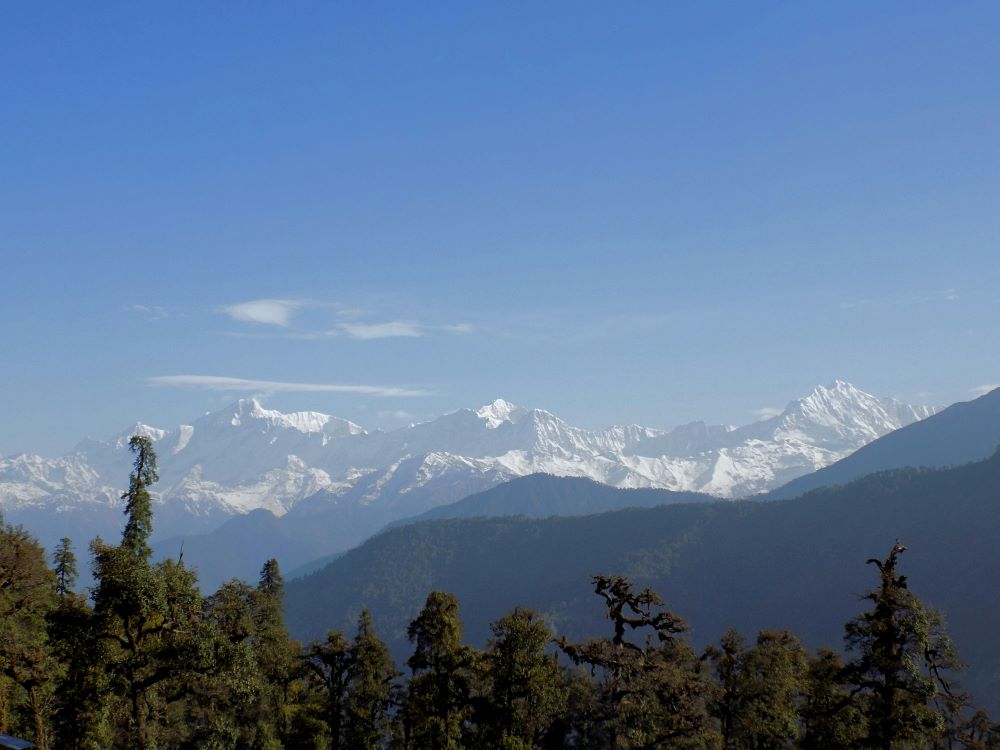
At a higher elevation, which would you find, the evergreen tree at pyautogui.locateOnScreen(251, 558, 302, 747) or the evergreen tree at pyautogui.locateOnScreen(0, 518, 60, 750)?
the evergreen tree at pyautogui.locateOnScreen(0, 518, 60, 750)

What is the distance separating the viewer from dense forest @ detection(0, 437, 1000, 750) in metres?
35.2

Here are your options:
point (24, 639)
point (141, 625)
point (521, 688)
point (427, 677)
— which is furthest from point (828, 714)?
point (24, 639)

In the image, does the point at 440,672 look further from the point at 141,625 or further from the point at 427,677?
the point at 141,625

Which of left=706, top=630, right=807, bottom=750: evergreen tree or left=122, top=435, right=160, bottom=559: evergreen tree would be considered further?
left=122, top=435, right=160, bottom=559: evergreen tree

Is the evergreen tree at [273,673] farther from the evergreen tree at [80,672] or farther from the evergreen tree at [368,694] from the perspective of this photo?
the evergreen tree at [80,672]

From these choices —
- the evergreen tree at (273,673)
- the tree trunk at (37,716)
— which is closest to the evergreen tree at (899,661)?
the tree trunk at (37,716)

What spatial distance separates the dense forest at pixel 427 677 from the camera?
3525 centimetres

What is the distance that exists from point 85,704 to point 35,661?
8.90 m

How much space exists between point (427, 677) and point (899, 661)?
3094cm

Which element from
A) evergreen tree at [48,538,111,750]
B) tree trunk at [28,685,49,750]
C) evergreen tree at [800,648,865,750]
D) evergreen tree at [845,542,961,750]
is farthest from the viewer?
evergreen tree at [800,648,865,750]

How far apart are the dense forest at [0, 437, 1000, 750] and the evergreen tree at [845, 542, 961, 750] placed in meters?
0.08

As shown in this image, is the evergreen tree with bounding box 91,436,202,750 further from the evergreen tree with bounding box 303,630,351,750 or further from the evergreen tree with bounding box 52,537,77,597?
the evergreen tree with bounding box 52,537,77,597

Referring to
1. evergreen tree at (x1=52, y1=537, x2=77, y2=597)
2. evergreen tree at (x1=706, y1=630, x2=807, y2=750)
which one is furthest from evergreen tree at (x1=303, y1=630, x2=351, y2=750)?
evergreen tree at (x1=706, y1=630, x2=807, y2=750)

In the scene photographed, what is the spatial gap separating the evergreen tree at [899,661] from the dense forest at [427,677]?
8 cm
